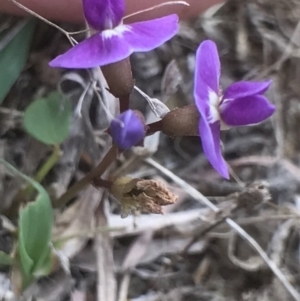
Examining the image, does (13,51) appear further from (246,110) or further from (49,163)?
(246,110)

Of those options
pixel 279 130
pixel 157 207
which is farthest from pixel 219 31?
pixel 157 207

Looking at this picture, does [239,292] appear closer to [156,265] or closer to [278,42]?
[156,265]

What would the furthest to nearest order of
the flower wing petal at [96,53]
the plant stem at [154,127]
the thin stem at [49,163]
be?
1. the thin stem at [49,163]
2. the plant stem at [154,127]
3. the flower wing petal at [96,53]

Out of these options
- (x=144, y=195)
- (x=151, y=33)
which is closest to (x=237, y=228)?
(x=144, y=195)

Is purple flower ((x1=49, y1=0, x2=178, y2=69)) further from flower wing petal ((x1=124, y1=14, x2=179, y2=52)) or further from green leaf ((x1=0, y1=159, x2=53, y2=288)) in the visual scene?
green leaf ((x1=0, y1=159, x2=53, y2=288))

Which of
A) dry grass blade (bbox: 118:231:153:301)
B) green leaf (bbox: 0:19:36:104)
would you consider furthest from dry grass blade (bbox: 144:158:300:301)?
green leaf (bbox: 0:19:36:104)

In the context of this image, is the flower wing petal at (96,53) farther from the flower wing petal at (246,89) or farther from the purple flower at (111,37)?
the flower wing petal at (246,89)

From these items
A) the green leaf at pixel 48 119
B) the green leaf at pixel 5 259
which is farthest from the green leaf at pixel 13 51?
the green leaf at pixel 5 259
